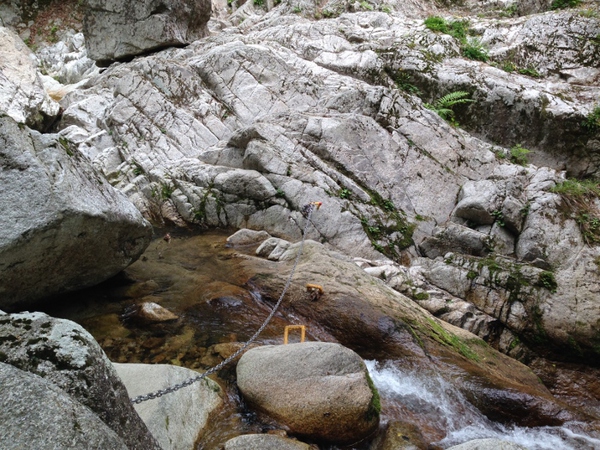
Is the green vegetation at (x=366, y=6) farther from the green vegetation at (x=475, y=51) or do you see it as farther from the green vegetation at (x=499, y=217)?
the green vegetation at (x=499, y=217)

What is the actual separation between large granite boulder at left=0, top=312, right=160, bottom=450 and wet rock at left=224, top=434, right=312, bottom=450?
4.98ft

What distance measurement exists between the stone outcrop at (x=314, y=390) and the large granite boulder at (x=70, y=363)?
2101 millimetres

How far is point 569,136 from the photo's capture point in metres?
13.8

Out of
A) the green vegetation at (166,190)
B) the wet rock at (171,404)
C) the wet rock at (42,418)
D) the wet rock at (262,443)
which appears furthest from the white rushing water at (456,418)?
the green vegetation at (166,190)

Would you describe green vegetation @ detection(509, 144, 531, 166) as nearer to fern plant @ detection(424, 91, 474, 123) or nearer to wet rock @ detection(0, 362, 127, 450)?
fern plant @ detection(424, 91, 474, 123)

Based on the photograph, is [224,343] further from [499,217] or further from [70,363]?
[499,217]

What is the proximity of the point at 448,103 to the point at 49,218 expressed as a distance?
13861 mm

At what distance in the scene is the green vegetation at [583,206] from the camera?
371 inches

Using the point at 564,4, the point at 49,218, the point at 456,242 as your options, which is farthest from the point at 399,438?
the point at 564,4

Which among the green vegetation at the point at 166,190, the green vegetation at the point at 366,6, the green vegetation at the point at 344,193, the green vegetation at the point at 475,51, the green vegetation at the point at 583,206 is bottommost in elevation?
the green vegetation at the point at 166,190

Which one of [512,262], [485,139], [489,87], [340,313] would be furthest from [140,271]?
[489,87]

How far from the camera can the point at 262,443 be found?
3.91 meters

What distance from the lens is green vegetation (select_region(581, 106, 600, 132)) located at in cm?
1345

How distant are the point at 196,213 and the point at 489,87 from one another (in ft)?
39.8
